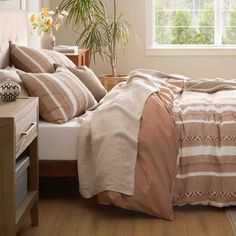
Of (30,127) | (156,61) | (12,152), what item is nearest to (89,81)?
(30,127)

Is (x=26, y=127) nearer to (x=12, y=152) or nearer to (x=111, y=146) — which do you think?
(x=12, y=152)

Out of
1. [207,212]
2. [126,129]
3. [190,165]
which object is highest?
[126,129]

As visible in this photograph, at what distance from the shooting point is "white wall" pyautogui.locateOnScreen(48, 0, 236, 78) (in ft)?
24.5

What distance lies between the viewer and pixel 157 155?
11.1 feet

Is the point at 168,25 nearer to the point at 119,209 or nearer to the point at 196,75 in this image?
the point at 196,75

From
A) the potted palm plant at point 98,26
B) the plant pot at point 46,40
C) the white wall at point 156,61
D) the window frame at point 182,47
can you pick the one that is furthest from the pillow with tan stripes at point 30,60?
the window frame at point 182,47

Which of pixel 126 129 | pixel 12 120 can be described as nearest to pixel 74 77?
pixel 126 129

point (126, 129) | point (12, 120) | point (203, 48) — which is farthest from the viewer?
point (203, 48)

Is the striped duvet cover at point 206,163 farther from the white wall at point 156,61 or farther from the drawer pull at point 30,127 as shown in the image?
the white wall at point 156,61

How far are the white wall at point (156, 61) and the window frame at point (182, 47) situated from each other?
0.06 meters

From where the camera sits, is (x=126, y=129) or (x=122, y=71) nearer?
(x=126, y=129)

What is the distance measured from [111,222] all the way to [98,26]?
4383 mm

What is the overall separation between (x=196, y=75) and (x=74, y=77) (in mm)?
3717

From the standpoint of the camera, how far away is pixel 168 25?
768 cm
